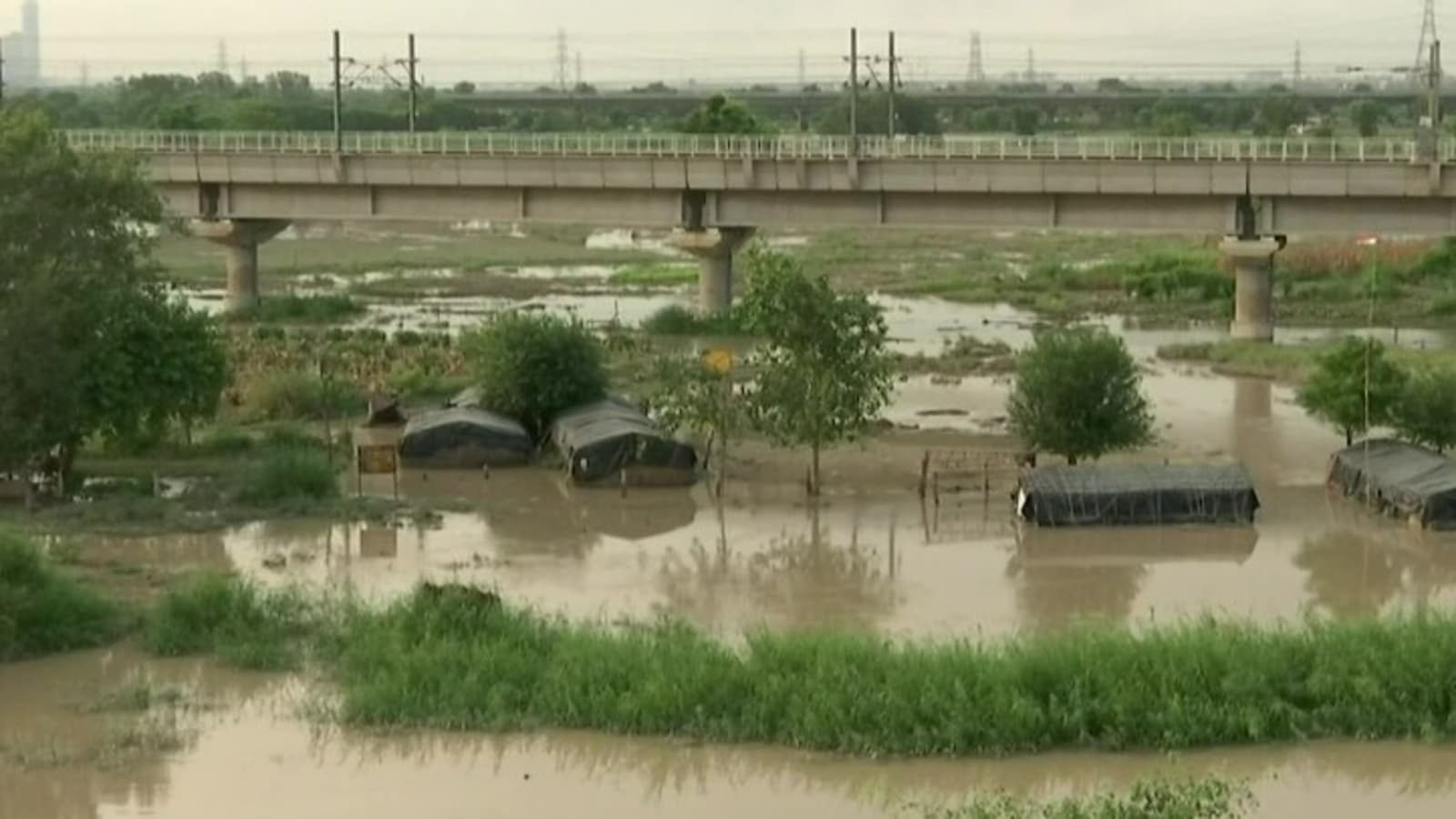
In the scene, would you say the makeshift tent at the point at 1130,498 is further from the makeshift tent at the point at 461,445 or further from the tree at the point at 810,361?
the makeshift tent at the point at 461,445

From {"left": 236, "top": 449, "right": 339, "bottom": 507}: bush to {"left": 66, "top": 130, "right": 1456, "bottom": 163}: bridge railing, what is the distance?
14.9 metres

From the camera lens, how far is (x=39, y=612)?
2255 centimetres

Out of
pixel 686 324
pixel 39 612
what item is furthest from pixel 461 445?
pixel 686 324

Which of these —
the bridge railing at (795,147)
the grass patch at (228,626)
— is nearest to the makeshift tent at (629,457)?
the grass patch at (228,626)

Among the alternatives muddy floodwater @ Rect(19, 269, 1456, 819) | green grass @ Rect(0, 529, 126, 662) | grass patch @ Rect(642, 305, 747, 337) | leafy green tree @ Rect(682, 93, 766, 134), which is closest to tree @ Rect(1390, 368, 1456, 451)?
muddy floodwater @ Rect(19, 269, 1456, 819)

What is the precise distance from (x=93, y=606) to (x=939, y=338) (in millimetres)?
28099

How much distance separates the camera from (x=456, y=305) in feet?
183

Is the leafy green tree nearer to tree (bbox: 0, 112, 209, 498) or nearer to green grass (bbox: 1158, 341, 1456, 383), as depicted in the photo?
green grass (bbox: 1158, 341, 1456, 383)

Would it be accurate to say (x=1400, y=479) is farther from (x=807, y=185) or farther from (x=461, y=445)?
(x=807, y=185)

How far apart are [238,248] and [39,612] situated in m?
33.2

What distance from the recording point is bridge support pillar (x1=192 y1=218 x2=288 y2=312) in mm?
54375

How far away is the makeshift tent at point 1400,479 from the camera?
92.8 feet

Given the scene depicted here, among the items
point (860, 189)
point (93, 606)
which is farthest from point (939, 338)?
point (93, 606)

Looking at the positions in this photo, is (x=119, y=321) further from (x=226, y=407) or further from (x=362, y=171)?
(x=362, y=171)
